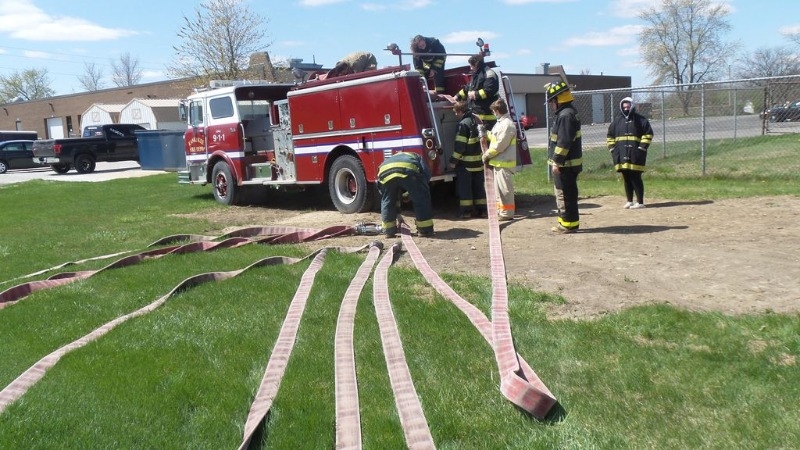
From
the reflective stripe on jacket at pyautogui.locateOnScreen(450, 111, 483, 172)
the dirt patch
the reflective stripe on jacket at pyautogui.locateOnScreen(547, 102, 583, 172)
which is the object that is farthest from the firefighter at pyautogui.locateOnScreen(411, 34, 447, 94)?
the reflective stripe on jacket at pyautogui.locateOnScreen(547, 102, 583, 172)

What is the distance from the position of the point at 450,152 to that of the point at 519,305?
5.74 m

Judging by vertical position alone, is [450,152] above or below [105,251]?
above

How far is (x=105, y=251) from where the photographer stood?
1016 cm

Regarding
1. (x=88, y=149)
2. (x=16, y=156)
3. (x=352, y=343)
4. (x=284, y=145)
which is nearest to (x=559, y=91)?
(x=352, y=343)

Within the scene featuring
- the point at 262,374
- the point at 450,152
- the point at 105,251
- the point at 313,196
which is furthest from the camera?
the point at 313,196

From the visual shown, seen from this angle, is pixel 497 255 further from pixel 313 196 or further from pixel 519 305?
pixel 313 196

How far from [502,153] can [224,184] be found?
22.8 ft

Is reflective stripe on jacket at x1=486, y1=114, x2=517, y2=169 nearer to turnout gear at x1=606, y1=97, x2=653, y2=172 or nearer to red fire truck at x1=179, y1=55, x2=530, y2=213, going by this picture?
red fire truck at x1=179, y1=55, x2=530, y2=213

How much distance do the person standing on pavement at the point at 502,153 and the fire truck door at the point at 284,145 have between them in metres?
3.87

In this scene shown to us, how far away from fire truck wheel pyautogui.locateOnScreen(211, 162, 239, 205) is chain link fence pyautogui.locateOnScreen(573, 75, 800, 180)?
22.8 feet

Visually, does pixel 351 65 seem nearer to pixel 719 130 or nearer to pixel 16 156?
pixel 719 130

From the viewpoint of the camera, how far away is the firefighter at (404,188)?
9695 mm

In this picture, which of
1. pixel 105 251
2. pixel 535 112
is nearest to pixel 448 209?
pixel 105 251

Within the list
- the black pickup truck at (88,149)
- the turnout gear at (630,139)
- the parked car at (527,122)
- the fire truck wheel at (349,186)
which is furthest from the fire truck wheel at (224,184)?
the black pickup truck at (88,149)
